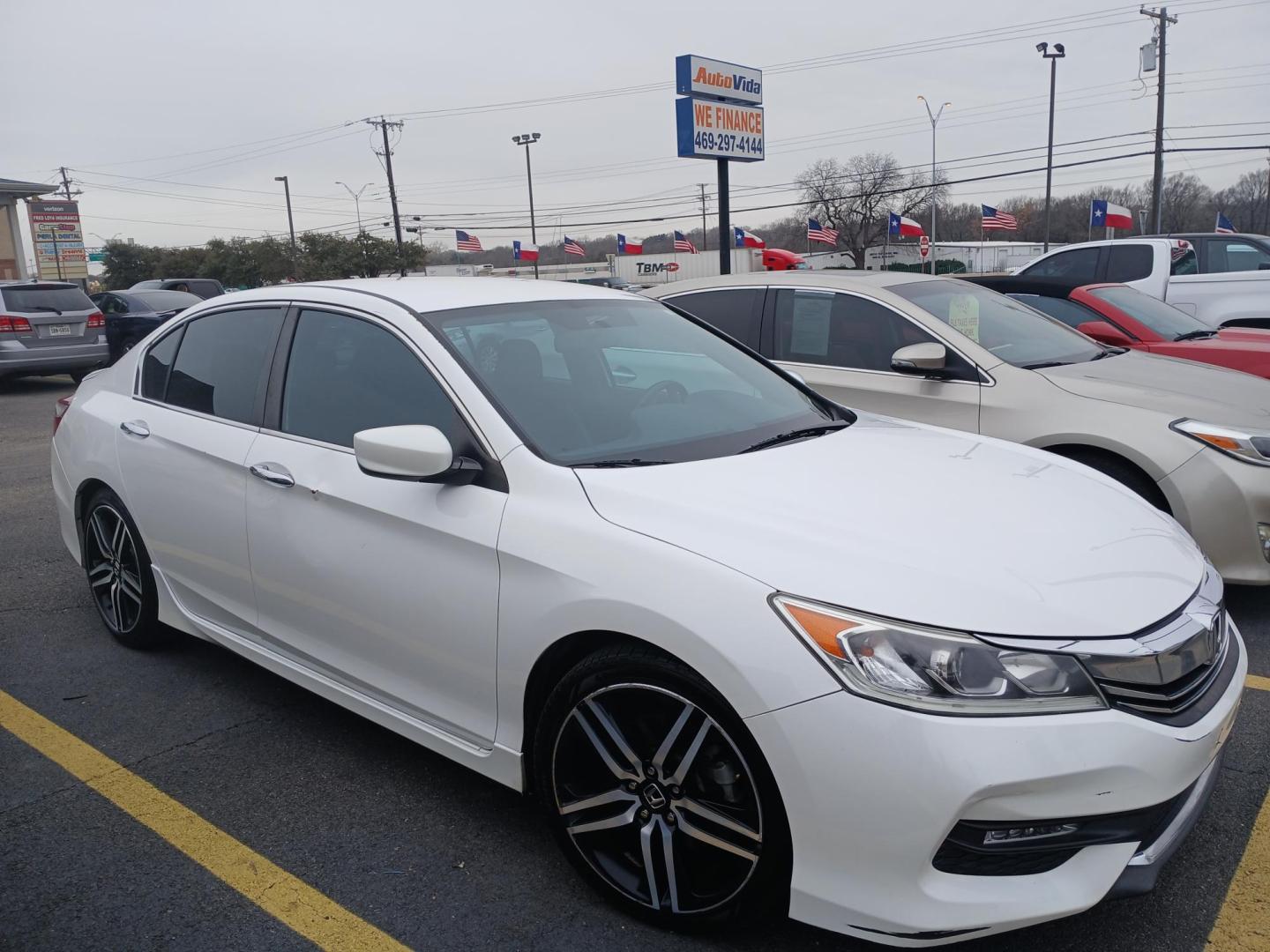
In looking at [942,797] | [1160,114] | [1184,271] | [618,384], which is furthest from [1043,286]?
[1160,114]

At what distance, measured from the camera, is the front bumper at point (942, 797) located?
1940 mm

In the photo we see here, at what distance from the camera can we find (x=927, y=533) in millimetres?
2365

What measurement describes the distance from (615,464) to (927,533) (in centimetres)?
85

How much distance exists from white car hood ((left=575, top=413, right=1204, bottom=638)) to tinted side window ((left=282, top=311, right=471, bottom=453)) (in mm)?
674

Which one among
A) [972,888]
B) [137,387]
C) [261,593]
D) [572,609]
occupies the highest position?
[137,387]

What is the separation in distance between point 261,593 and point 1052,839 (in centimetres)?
254

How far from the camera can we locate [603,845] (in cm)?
252

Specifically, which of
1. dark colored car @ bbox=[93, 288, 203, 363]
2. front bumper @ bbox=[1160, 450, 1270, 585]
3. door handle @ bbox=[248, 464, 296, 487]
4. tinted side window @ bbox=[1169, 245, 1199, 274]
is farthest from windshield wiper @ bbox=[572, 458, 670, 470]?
dark colored car @ bbox=[93, 288, 203, 363]

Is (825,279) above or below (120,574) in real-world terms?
above

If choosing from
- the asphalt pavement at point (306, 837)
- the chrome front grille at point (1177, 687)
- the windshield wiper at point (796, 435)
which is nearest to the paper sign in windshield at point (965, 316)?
the asphalt pavement at point (306, 837)

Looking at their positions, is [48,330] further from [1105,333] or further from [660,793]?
[660,793]

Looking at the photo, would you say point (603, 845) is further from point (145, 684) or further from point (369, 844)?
point (145, 684)

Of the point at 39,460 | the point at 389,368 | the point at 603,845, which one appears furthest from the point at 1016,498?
the point at 39,460

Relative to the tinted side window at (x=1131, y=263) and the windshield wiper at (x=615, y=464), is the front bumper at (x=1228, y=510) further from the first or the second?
the tinted side window at (x=1131, y=263)
